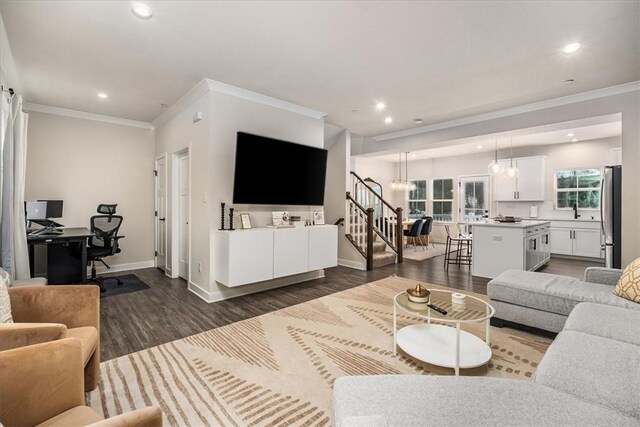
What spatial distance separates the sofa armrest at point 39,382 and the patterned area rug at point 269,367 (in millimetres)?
639

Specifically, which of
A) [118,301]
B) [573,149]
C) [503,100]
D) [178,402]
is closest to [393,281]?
[503,100]

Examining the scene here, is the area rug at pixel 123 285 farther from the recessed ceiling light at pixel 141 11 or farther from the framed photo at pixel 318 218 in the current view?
the recessed ceiling light at pixel 141 11

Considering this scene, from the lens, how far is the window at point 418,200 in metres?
9.61

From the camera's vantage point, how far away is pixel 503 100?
4.20 meters

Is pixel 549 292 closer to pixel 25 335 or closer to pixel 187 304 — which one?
pixel 25 335

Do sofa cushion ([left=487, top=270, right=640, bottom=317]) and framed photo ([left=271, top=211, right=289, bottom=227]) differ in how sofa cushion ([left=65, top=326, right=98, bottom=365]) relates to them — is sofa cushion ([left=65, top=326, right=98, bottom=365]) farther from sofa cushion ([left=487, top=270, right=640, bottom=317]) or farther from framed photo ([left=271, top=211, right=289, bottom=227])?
sofa cushion ([left=487, top=270, right=640, bottom=317])

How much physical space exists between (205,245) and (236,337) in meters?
1.54

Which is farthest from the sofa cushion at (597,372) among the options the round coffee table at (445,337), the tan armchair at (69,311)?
the tan armchair at (69,311)

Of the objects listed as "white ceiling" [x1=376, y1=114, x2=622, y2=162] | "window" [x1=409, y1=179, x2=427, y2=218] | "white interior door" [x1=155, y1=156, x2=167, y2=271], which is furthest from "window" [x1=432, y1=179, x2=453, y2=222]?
"white interior door" [x1=155, y1=156, x2=167, y2=271]

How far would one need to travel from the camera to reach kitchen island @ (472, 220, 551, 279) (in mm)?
4496

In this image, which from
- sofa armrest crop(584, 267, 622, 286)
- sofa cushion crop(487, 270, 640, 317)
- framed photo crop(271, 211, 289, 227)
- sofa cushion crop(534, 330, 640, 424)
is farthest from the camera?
framed photo crop(271, 211, 289, 227)

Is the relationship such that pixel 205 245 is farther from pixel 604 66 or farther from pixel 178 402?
pixel 604 66

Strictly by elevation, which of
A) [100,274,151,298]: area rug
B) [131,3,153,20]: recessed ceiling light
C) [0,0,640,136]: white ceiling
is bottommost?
[100,274,151,298]: area rug

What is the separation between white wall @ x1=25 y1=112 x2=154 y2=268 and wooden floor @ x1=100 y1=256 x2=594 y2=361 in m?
0.81
